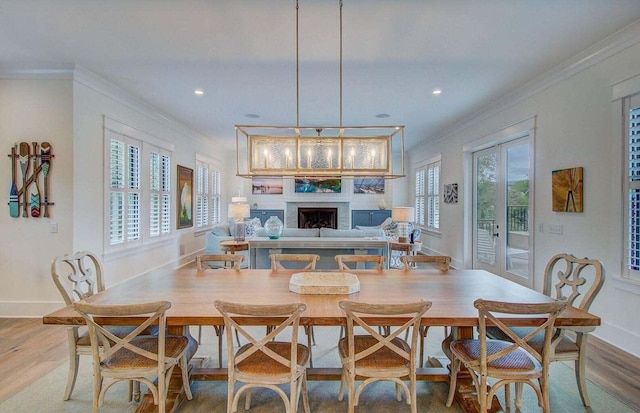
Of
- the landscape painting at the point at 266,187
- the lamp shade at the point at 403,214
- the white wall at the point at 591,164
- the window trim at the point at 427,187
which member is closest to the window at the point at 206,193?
the landscape painting at the point at 266,187

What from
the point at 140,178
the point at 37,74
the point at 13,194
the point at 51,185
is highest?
the point at 37,74

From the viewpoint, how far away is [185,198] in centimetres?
655

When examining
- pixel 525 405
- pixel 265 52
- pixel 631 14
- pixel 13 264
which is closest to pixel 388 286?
pixel 525 405

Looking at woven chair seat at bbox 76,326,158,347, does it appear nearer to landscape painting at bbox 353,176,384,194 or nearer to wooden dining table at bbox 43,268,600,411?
wooden dining table at bbox 43,268,600,411

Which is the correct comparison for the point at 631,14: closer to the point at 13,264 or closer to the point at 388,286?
the point at 388,286

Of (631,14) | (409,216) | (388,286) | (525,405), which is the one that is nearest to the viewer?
(525,405)

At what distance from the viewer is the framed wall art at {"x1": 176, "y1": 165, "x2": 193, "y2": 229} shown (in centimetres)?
629

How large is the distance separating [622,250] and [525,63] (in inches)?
85.5

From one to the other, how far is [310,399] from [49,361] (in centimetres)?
236

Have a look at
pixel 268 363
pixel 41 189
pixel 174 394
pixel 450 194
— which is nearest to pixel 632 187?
pixel 268 363

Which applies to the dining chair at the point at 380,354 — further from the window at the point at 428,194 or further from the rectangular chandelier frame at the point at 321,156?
the window at the point at 428,194

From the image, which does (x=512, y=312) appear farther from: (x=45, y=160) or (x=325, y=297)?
(x=45, y=160)

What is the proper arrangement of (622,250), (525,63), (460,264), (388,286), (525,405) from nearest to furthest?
(525,405) → (388,286) → (622,250) → (525,63) → (460,264)

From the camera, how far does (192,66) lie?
3.57m
